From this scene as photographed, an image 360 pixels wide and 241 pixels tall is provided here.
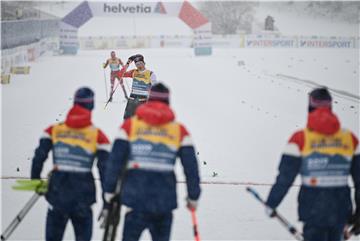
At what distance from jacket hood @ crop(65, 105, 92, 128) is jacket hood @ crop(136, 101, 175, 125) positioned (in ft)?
1.70

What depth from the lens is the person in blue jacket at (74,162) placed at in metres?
4.14

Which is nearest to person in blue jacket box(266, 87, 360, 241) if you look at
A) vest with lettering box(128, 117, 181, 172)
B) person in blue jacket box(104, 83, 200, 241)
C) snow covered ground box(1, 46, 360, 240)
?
person in blue jacket box(104, 83, 200, 241)

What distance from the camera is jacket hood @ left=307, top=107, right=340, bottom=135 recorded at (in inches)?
151

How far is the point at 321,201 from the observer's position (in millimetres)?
3936

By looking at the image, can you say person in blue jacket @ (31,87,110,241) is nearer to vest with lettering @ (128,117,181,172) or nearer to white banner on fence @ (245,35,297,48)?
vest with lettering @ (128,117,181,172)

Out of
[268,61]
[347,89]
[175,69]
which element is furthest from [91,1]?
[347,89]

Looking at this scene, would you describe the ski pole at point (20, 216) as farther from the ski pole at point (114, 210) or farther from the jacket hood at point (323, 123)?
the jacket hood at point (323, 123)

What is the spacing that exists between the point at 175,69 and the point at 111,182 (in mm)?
22785

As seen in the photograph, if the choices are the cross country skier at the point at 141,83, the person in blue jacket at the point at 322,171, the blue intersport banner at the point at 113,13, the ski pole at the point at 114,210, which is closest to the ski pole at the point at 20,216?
the ski pole at the point at 114,210

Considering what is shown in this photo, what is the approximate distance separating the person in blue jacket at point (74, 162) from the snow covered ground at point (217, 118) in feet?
4.57

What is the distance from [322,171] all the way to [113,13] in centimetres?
2934

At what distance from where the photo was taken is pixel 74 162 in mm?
4133

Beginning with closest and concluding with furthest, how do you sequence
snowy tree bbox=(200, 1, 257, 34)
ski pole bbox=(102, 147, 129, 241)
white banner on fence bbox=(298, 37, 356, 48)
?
ski pole bbox=(102, 147, 129, 241) < white banner on fence bbox=(298, 37, 356, 48) < snowy tree bbox=(200, 1, 257, 34)

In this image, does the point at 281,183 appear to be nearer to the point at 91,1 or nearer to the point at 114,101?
the point at 114,101
